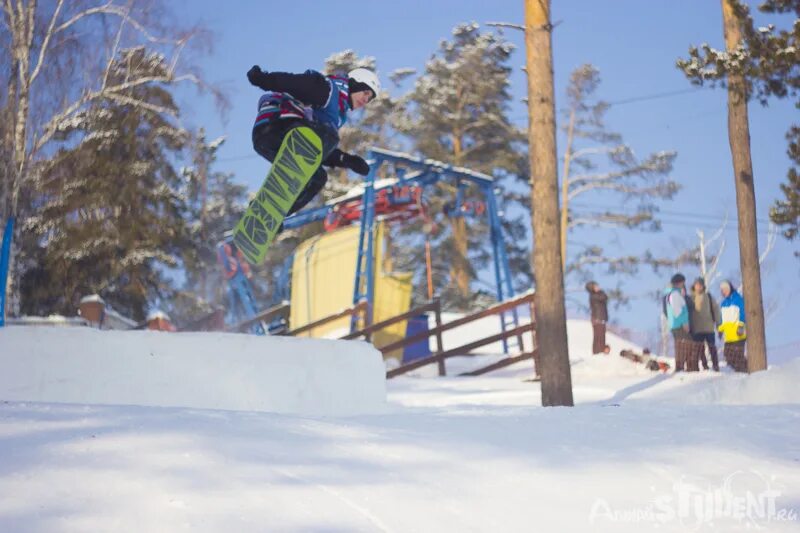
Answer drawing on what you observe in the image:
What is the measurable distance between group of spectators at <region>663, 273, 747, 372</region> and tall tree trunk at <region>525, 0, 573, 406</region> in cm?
462

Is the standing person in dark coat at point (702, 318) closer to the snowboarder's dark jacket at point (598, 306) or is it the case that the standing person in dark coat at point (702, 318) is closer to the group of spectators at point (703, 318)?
the group of spectators at point (703, 318)

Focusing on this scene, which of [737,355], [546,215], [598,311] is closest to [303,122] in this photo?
[546,215]

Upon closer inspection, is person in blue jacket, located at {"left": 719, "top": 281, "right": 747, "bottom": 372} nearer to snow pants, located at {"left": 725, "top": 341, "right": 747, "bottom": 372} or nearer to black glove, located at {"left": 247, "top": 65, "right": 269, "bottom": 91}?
snow pants, located at {"left": 725, "top": 341, "right": 747, "bottom": 372}

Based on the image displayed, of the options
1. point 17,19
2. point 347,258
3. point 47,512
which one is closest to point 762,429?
point 47,512

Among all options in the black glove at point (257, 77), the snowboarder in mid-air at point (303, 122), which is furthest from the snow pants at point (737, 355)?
the black glove at point (257, 77)

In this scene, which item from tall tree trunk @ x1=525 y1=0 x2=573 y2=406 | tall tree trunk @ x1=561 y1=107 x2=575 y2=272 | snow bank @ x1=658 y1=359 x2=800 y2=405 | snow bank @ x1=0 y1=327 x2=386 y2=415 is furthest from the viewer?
tall tree trunk @ x1=561 y1=107 x2=575 y2=272

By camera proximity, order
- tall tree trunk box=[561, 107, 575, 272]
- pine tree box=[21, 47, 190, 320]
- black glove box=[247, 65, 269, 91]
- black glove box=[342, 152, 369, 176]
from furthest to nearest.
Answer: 1. tall tree trunk box=[561, 107, 575, 272]
2. pine tree box=[21, 47, 190, 320]
3. black glove box=[342, 152, 369, 176]
4. black glove box=[247, 65, 269, 91]

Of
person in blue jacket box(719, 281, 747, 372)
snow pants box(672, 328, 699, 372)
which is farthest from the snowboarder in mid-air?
person in blue jacket box(719, 281, 747, 372)

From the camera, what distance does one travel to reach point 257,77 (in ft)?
19.6

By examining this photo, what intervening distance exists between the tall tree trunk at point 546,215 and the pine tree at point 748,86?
344cm

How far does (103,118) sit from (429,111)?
1749 cm

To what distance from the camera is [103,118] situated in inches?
580

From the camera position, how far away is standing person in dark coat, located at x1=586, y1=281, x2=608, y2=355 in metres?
13.3

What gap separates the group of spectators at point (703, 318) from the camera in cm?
1212
